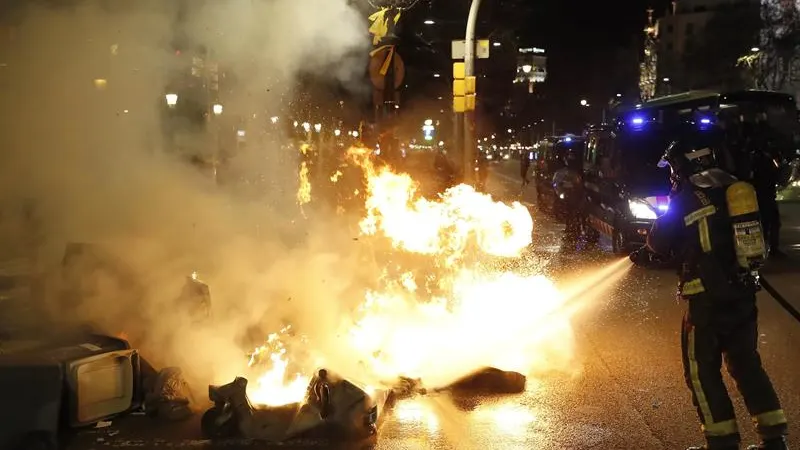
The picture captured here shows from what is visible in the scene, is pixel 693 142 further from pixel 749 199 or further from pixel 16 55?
pixel 16 55

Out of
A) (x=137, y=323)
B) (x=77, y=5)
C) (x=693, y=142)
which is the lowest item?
(x=137, y=323)

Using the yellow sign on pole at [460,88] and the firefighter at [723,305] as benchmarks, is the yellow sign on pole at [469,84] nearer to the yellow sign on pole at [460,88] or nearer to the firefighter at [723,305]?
the yellow sign on pole at [460,88]

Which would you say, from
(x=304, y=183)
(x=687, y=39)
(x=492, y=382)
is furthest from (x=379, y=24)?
(x=687, y=39)

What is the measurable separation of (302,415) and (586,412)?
6.58 ft

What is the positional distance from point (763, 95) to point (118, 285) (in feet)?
47.8

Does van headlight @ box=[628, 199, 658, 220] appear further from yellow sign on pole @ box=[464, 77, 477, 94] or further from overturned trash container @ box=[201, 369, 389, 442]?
overturned trash container @ box=[201, 369, 389, 442]

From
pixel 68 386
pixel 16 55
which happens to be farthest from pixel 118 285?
pixel 16 55

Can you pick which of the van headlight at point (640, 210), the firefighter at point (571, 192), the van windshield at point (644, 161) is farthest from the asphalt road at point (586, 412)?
the firefighter at point (571, 192)

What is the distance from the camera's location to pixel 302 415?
4.75 m

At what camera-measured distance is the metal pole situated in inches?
489

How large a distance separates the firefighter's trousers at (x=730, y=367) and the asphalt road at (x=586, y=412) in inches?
23.4

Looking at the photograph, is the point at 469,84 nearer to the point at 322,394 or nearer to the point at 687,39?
the point at 322,394

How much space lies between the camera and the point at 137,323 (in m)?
5.69

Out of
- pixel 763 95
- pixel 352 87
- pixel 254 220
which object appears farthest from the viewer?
pixel 763 95
